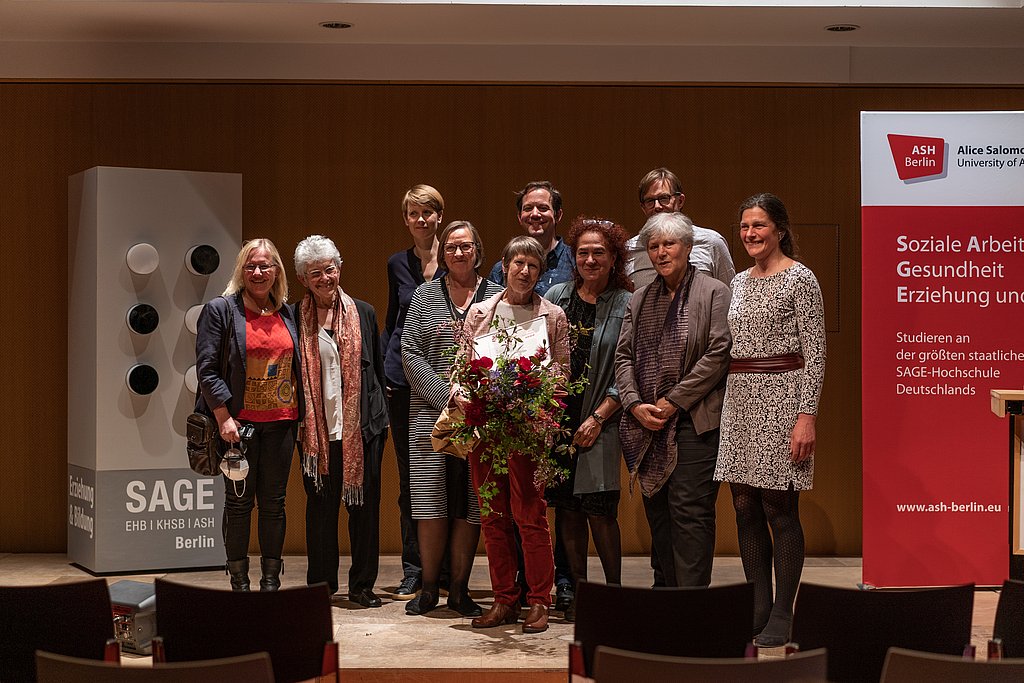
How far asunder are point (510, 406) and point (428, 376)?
22.6 inches

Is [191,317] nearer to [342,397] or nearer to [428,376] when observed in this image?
[342,397]

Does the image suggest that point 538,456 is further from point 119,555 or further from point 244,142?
point 244,142

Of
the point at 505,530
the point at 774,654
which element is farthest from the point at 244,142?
the point at 774,654

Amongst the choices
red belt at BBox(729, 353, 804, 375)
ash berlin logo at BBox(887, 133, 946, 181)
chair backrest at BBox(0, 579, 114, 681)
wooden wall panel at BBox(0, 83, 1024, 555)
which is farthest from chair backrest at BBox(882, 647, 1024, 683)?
wooden wall panel at BBox(0, 83, 1024, 555)

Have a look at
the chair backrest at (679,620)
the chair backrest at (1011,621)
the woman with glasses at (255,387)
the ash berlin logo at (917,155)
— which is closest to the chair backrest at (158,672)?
the chair backrest at (679,620)

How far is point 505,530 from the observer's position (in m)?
4.31

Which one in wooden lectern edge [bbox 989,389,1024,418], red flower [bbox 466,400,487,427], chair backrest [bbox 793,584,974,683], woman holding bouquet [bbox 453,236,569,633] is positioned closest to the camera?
chair backrest [bbox 793,584,974,683]

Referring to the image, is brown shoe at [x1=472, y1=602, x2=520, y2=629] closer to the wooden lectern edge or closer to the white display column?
the white display column

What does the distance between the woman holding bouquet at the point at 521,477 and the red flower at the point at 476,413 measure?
38 mm

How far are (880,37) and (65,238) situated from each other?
4.60 m

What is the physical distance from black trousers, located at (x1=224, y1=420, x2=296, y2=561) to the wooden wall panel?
1.51 metres

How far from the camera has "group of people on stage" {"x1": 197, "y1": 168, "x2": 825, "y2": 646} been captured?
13.4 feet

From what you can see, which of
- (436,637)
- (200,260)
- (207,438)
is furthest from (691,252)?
(200,260)

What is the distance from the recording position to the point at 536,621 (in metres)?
4.27
